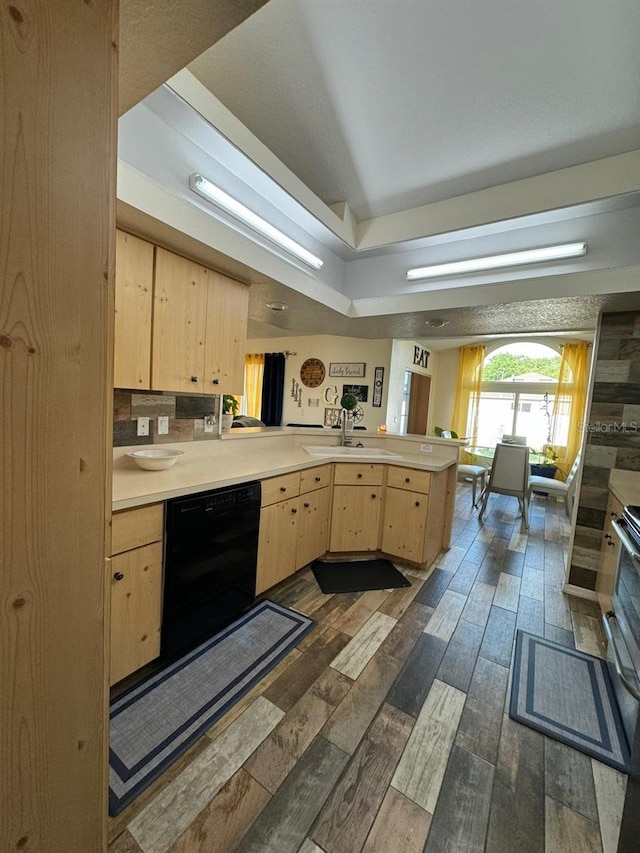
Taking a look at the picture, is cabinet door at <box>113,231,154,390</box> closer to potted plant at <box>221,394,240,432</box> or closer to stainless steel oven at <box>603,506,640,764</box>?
potted plant at <box>221,394,240,432</box>

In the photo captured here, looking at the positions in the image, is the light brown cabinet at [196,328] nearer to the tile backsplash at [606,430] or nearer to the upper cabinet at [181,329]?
the upper cabinet at [181,329]

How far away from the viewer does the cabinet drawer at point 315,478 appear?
253 cm

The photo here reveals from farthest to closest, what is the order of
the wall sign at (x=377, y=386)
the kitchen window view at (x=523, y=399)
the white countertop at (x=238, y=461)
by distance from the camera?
the kitchen window view at (x=523, y=399) → the wall sign at (x=377, y=386) → the white countertop at (x=238, y=461)

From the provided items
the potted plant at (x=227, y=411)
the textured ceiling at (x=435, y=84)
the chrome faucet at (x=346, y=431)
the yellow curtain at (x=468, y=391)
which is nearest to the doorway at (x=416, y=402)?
the yellow curtain at (x=468, y=391)

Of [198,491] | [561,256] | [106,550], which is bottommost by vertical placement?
[198,491]

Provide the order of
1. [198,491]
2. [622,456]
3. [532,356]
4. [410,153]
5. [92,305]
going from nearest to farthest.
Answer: [92,305], [198,491], [410,153], [622,456], [532,356]

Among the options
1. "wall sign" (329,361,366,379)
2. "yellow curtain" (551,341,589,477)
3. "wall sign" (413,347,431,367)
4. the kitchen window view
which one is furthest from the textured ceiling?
the kitchen window view

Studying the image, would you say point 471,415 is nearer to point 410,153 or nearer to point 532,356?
point 532,356

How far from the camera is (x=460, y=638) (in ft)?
6.82

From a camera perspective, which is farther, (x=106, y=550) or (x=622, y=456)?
(x=622, y=456)

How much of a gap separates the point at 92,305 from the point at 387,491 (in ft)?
8.66

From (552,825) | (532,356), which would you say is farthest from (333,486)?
(532,356)

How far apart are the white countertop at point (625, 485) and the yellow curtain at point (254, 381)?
20.3 ft

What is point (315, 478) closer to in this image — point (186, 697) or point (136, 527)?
point (136, 527)
